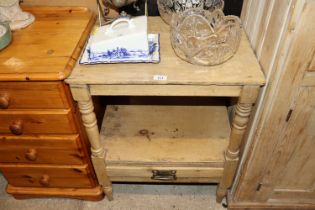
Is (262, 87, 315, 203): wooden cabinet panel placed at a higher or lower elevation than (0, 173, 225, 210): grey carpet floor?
higher

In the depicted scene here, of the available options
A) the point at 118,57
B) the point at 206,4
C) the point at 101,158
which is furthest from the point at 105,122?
the point at 206,4

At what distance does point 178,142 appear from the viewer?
1174mm

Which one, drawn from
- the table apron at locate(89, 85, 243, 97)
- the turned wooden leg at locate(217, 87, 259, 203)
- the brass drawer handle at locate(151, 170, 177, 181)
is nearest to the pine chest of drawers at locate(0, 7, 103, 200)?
the table apron at locate(89, 85, 243, 97)

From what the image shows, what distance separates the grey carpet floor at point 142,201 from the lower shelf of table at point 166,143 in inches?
8.6

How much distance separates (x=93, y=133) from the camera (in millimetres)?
1018

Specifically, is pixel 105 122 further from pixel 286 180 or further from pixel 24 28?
pixel 286 180

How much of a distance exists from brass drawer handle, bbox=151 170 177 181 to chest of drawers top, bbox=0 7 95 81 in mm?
555

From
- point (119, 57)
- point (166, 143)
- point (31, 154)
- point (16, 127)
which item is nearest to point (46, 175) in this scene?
point (31, 154)

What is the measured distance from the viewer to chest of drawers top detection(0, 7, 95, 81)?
86 cm

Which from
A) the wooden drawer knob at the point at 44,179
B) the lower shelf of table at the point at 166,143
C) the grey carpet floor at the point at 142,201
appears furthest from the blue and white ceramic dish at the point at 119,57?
the grey carpet floor at the point at 142,201

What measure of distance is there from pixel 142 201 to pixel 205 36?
846 mm

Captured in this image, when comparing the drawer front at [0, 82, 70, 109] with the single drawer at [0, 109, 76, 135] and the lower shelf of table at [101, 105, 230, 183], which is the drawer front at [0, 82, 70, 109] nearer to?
the single drawer at [0, 109, 76, 135]

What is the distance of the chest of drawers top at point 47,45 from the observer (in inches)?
33.7

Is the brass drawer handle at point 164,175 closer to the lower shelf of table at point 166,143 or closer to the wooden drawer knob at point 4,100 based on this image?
the lower shelf of table at point 166,143
